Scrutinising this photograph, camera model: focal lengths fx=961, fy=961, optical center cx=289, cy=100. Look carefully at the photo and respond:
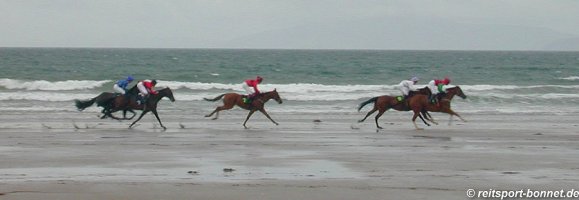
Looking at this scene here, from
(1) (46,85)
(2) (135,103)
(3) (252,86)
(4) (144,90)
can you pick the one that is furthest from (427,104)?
(1) (46,85)

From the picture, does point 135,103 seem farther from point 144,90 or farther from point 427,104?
point 427,104

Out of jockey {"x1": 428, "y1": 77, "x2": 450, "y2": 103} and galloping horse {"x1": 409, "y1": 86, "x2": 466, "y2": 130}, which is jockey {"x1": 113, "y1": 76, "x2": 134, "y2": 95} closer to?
galloping horse {"x1": 409, "y1": 86, "x2": 466, "y2": 130}

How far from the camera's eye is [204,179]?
13.1 m

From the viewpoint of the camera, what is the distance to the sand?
12094mm

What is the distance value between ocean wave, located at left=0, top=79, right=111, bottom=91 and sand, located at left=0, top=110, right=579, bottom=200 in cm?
2115

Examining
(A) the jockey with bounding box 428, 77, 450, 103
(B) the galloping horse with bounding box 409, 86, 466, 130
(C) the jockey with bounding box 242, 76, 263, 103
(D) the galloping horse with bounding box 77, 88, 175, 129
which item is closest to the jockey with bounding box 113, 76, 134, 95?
(D) the galloping horse with bounding box 77, 88, 175, 129

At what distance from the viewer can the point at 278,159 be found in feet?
52.2

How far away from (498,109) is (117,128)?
51.0 feet

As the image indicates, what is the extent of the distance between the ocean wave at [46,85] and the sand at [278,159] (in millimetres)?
21155

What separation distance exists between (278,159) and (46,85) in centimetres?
3390

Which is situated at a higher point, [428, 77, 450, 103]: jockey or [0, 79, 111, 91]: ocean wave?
[428, 77, 450, 103]: jockey

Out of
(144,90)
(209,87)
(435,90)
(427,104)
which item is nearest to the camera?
(144,90)

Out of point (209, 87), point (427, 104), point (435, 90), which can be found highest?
point (435, 90)

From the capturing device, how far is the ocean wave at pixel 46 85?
4673 cm
